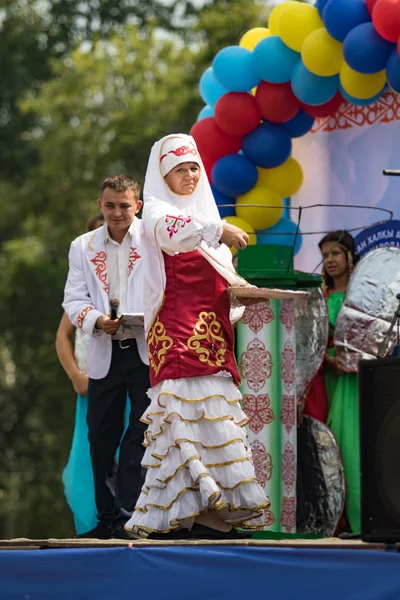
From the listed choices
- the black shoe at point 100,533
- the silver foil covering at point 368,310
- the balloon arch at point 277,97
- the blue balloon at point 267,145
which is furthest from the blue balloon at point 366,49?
the black shoe at point 100,533

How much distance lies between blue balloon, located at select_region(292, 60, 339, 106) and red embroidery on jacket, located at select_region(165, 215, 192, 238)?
9.43 ft

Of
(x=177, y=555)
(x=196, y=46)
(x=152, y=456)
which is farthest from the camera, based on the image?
(x=196, y=46)

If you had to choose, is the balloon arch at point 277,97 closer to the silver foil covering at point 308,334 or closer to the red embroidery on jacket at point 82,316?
the silver foil covering at point 308,334

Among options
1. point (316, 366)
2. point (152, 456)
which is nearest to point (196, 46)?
point (316, 366)

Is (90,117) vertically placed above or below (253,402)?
above

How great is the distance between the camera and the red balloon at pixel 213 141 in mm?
9555

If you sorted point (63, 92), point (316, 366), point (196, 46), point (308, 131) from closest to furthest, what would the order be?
point (316, 366)
point (308, 131)
point (63, 92)
point (196, 46)

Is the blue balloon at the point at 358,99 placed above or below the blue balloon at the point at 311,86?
below

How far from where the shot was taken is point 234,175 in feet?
30.9

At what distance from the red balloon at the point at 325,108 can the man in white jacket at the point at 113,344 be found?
6.97 feet

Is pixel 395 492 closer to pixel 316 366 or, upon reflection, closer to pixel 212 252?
pixel 212 252

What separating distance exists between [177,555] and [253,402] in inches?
86.6

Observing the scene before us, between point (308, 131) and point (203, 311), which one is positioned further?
point (308, 131)

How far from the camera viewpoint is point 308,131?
9.71m
